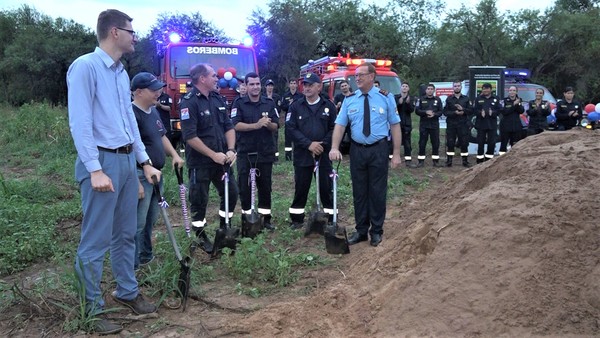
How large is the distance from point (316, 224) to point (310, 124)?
1.24 m

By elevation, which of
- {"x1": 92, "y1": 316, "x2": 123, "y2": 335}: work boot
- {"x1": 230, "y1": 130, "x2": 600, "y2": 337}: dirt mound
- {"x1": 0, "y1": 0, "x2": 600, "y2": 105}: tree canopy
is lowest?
{"x1": 92, "y1": 316, "x2": 123, "y2": 335}: work boot

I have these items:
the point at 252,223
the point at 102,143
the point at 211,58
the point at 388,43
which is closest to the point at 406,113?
the point at 211,58

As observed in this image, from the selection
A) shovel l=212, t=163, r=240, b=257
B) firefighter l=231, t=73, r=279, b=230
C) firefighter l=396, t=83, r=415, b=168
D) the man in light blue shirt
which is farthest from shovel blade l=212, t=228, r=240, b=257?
firefighter l=396, t=83, r=415, b=168

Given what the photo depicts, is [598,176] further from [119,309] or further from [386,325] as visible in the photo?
[119,309]

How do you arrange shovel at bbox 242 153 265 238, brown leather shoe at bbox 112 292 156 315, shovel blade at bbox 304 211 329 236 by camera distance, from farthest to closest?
shovel blade at bbox 304 211 329 236, shovel at bbox 242 153 265 238, brown leather shoe at bbox 112 292 156 315

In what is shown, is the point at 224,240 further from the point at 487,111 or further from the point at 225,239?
the point at 487,111

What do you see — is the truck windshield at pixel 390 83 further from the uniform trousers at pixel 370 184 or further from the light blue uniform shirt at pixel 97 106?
the light blue uniform shirt at pixel 97 106

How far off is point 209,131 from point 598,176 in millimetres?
3644

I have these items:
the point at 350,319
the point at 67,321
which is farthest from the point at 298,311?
the point at 67,321

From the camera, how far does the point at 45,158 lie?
1277 cm

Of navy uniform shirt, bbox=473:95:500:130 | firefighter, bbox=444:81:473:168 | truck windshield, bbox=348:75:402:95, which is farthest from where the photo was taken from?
truck windshield, bbox=348:75:402:95

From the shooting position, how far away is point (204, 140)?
5691mm

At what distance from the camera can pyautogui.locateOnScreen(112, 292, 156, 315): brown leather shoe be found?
4.00m

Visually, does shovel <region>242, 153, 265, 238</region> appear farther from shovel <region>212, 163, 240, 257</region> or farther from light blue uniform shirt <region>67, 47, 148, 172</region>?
light blue uniform shirt <region>67, 47, 148, 172</region>
